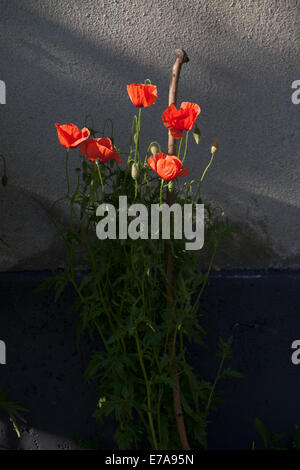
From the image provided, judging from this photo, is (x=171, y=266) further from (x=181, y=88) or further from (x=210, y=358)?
(x=181, y=88)

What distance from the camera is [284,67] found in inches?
87.7

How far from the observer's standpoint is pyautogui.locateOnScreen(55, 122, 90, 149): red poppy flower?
5.61 feet

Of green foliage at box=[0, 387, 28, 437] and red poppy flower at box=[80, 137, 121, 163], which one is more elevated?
red poppy flower at box=[80, 137, 121, 163]

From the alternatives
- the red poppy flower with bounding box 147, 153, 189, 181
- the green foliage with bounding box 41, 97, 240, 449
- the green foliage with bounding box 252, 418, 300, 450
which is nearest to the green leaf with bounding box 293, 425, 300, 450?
the green foliage with bounding box 252, 418, 300, 450

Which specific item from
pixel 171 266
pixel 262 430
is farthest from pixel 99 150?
pixel 262 430

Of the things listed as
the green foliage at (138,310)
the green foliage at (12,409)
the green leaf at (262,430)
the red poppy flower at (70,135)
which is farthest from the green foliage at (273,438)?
the red poppy flower at (70,135)

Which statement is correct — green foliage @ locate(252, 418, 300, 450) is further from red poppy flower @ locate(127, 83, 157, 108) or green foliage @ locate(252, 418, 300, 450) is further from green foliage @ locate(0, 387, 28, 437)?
red poppy flower @ locate(127, 83, 157, 108)

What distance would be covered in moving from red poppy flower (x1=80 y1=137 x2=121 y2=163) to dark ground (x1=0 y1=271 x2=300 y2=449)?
0.74 m

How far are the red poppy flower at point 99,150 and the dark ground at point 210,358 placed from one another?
0.74 m

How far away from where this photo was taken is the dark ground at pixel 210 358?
7.49ft

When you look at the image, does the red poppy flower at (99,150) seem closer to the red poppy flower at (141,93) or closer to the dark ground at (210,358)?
the red poppy flower at (141,93)

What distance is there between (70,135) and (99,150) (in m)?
0.10

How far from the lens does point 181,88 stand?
224 cm
